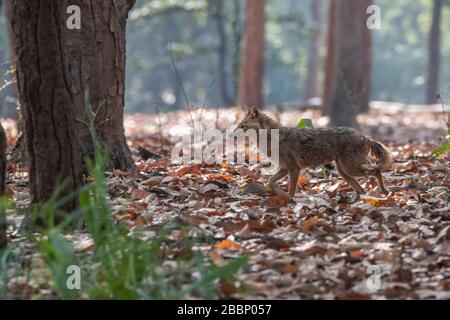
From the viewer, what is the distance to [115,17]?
877cm

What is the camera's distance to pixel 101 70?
865cm

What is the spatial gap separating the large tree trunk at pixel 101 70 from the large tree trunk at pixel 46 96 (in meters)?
2.01

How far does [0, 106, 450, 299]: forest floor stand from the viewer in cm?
546

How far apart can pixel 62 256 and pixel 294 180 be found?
389cm

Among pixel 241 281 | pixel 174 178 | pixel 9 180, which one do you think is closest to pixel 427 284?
pixel 241 281

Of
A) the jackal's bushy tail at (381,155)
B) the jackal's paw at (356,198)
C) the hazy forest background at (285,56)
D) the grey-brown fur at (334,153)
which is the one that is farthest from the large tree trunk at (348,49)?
the hazy forest background at (285,56)

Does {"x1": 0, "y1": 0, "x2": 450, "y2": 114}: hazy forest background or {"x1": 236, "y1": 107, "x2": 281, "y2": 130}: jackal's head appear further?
{"x1": 0, "y1": 0, "x2": 450, "y2": 114}: hazy forest background

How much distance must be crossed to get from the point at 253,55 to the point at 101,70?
1515cm

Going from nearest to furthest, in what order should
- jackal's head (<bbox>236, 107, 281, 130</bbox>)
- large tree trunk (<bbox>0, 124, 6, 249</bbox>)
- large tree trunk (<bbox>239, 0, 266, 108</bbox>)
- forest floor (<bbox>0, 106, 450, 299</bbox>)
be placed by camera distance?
1. forest floor (<bbox>0, 106, 450, 299</bbox>)
2. large tree trunk (<bbox>0, 124, 6, 249</bbox>)
3. jackal's head (<bbox>236, 107, 281, 130</bbox>)
4. large tree trunk (<bbox>239, 0, 266, 108</bbox>)

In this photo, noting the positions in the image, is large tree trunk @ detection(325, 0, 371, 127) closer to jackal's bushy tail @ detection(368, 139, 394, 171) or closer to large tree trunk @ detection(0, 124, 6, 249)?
jackal's bushy tail @ detection(368, 139, 394, 171)

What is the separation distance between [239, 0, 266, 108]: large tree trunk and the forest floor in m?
13.6

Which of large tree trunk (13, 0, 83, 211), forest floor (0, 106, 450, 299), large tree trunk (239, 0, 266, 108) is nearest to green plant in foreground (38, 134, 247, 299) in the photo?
forest floor (0, 106, 450, 299)

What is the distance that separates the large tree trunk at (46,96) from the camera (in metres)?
6.14
